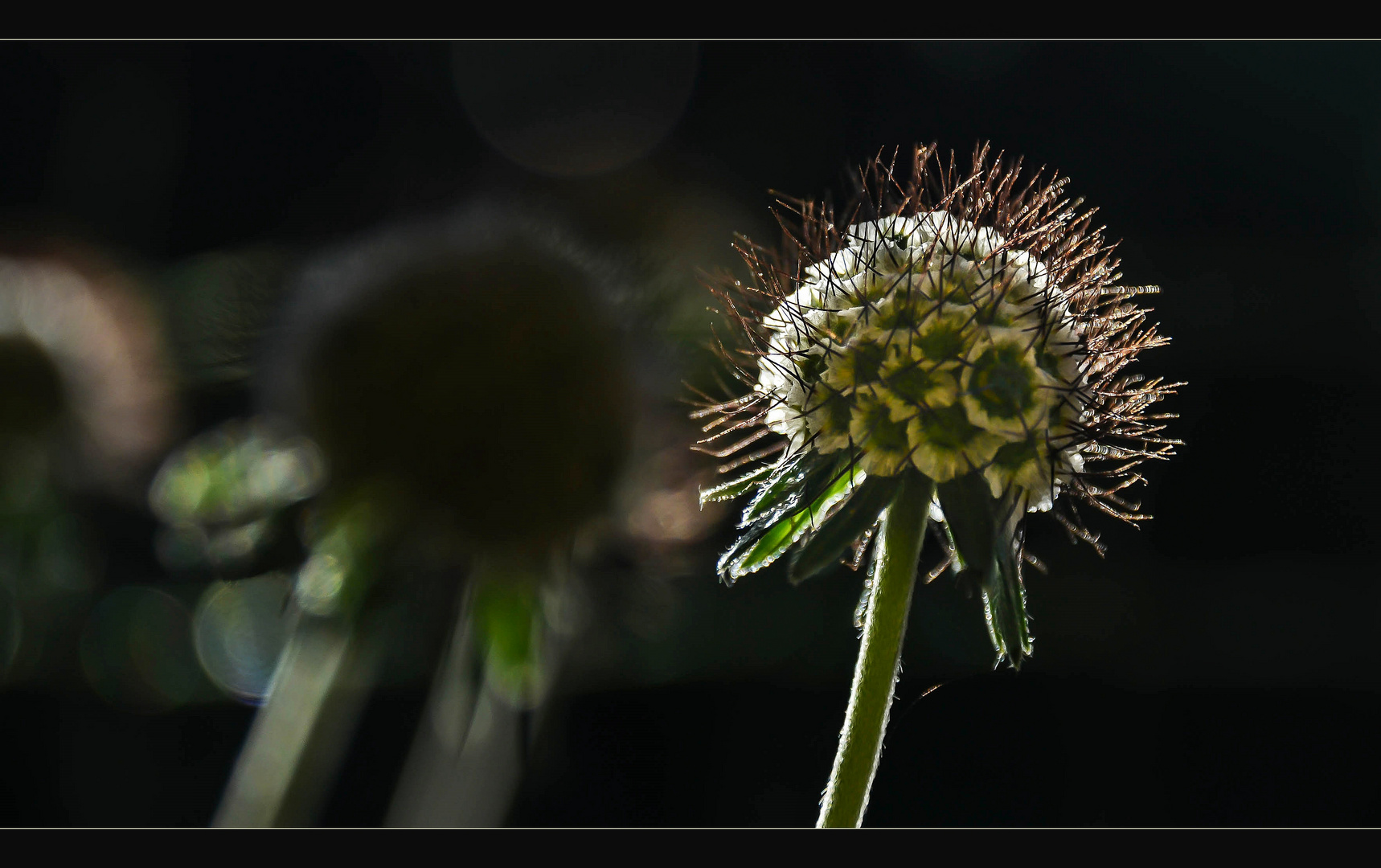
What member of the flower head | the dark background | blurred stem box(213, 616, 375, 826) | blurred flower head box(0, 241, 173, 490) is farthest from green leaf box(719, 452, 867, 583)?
the dark background

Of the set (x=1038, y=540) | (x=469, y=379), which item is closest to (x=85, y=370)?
(x=469, y=379)

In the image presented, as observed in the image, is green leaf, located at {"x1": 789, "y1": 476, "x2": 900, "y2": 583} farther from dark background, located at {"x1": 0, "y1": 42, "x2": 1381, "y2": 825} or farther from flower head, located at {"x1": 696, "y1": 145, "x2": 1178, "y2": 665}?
dark background, located at {"x1": 0, "y1": 42, "x2": 1381, "y2": 825}

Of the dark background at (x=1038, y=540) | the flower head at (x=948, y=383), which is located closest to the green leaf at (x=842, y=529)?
the flower head at (x=948, y=383)

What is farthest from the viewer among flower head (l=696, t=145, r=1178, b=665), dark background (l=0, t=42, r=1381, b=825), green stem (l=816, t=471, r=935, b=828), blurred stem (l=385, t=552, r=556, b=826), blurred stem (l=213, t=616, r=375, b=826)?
dark background (l=0, t=42, r=1381, b=825)

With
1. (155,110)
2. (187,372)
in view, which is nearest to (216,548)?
(187,372)

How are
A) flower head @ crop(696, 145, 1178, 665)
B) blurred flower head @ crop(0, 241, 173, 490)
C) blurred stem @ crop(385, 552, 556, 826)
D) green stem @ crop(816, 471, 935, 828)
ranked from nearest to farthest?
green stem @ crop(816, 471, 935, 828) → flower head @ crop(696, 145, 1178, 665) → blurred stem @ crop(385, 552, 556, 826) → blurred flower head @ crop(0, 241, 173, 490)

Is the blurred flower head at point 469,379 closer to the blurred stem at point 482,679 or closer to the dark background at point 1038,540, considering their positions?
the blurred stem at point 482,679
